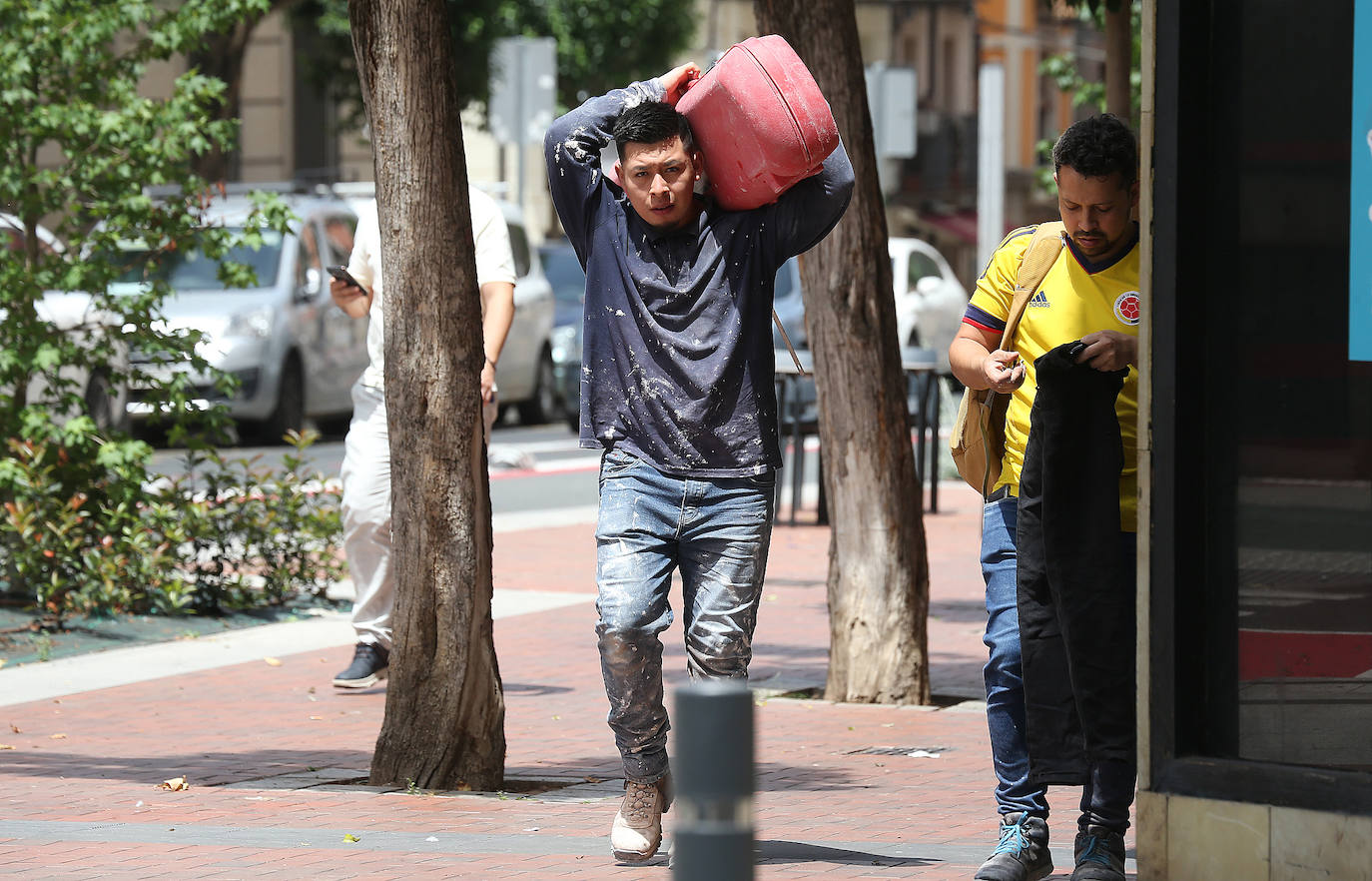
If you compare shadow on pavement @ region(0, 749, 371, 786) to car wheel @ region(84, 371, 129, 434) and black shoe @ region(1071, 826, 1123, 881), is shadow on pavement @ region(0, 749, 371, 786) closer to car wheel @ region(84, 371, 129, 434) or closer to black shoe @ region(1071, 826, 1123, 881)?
black shoe @ region(1071, 826, 1123, 881)

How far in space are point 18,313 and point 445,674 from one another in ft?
13.9

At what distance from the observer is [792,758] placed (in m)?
7.01

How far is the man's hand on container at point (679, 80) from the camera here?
217 inches

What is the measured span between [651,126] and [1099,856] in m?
1.99

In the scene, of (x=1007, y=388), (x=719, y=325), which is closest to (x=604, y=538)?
(x=719, y=325)

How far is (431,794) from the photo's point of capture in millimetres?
6328

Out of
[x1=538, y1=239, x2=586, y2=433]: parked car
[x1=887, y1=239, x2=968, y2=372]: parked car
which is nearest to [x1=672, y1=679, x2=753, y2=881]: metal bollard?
[x1=538, y1=239, x2=586, y2=433]: parked car

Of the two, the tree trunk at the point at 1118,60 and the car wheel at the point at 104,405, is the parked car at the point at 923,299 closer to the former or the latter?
the tree trunk at the point at 1118,60

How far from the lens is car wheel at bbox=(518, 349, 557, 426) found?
908 inches

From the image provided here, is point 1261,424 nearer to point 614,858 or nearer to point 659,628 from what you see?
point 659,628

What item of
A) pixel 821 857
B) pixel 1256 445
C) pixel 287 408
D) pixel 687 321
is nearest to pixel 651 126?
pixel 687 321

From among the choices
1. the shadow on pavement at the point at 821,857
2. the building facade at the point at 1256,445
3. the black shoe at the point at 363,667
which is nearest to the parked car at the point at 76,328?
the black shoe at the point at 363,667

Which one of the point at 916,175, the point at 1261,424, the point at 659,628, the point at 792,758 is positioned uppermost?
the point at 916,175

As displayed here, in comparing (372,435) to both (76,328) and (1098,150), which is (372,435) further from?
(1098,150)
